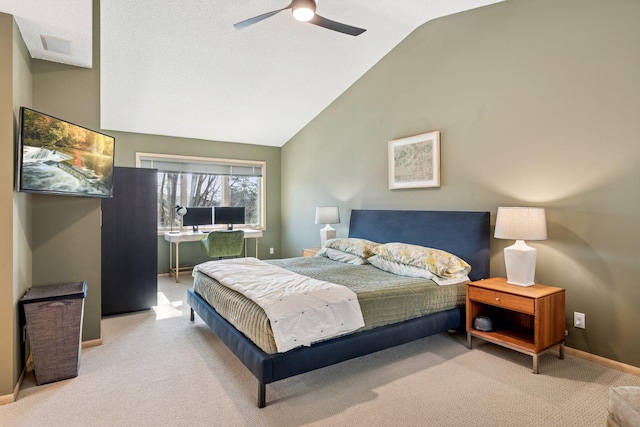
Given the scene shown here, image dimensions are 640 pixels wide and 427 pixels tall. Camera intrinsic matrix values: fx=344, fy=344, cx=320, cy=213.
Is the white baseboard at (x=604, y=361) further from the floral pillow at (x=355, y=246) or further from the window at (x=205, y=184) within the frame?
the window at (x=205, y=184)

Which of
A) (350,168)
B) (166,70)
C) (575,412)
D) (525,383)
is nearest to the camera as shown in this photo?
(575,412)

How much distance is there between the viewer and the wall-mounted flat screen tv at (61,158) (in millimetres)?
2283

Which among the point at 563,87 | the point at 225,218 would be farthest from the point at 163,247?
the point at 563,87

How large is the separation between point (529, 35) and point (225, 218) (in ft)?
16.3

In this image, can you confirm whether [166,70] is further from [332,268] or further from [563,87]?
[563,87]

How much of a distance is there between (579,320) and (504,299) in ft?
2.17

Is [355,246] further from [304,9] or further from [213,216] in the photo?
[213,216]

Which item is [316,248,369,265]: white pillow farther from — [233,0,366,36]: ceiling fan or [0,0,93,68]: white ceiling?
[0,0,93,68]: white ceiling

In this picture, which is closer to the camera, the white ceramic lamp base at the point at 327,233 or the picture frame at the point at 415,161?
the picture frame at the point at 415,161

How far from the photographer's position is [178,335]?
3.22m

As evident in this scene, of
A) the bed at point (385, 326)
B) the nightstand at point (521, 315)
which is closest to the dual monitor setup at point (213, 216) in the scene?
the bed at point (385, 326)

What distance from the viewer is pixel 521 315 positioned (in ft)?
9.98

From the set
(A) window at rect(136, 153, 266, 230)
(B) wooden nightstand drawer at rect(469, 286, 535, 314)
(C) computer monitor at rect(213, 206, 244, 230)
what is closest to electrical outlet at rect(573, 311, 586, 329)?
(B) wooden nightstand drawer at rect(469, 286, 535, 314)

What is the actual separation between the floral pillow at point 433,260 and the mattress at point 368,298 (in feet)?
0.38
